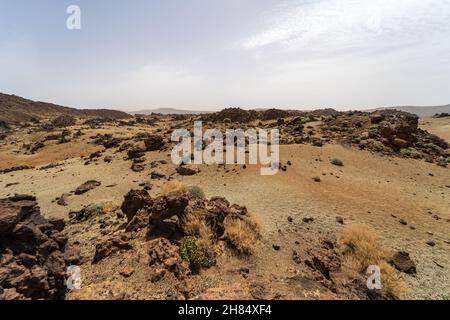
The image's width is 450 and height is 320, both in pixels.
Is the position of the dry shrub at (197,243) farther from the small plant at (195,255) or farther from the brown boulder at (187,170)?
the brown boulder at (187,170)

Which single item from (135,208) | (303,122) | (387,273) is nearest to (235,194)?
(135,208)

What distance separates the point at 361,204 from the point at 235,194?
5.52 m

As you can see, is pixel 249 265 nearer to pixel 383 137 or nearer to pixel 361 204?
pixel 361 204

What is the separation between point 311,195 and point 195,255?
303 inches

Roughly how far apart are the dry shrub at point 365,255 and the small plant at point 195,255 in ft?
11.9

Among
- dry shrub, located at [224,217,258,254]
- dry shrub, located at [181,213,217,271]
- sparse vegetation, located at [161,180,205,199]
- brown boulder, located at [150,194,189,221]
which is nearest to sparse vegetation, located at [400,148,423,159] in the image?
sparse vegetation, located at [161,180,205,199]

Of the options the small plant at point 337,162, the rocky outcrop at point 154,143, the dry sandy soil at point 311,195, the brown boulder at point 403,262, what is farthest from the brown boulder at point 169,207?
the rocky outcrop at point 154,143

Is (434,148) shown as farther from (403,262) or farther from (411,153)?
(403,262)

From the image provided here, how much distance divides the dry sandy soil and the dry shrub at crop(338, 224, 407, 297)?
1.58 feet

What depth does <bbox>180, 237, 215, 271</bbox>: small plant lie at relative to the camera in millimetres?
7213

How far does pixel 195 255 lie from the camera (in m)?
7.31

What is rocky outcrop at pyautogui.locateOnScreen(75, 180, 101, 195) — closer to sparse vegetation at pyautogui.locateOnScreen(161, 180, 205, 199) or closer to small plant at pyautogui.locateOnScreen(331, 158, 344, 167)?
sparse vegetation at pyautogui.locateOnScreen(161, 180, 205, 199)

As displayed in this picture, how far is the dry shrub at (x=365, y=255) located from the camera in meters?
7.14
